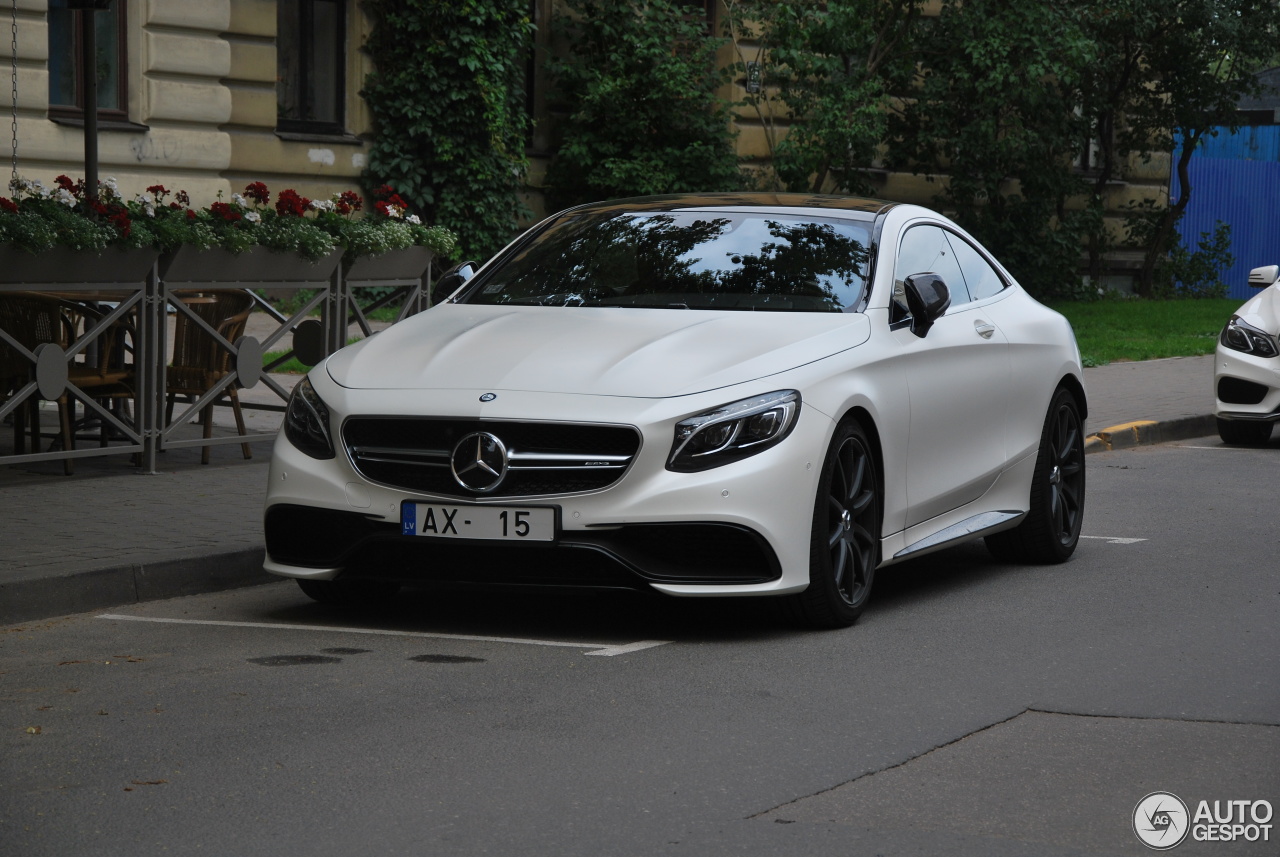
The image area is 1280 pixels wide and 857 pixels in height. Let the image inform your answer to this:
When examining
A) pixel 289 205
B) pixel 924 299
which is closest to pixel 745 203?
pixel 924 299

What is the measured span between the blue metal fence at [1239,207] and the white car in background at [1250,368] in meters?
22.7

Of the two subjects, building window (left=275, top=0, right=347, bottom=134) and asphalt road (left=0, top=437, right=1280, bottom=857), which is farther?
building window (left=275, top=0, right=347, bottom=134)

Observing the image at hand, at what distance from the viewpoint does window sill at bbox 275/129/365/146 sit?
2209 cm

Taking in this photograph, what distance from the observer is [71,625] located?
695 centimetres

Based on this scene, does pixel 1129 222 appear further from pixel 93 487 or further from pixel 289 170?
pixel 93 487

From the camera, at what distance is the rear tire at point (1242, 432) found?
14.4m

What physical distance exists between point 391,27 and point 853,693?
18.1 metres

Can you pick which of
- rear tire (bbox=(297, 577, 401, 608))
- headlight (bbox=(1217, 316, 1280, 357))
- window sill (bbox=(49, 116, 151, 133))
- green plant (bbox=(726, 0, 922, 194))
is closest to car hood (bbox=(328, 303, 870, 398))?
rear tire (bbox=(297, 577, 401, 608))

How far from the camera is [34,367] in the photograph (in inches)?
384

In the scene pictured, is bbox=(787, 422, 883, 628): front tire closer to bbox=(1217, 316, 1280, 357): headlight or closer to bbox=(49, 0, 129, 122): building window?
bbox=(1217, 316, 1280, 357): headlight

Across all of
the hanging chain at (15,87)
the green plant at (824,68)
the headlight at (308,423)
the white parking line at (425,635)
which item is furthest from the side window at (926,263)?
the green plant at (824,68)

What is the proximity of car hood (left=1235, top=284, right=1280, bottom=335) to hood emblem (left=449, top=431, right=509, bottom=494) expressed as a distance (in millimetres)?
9300

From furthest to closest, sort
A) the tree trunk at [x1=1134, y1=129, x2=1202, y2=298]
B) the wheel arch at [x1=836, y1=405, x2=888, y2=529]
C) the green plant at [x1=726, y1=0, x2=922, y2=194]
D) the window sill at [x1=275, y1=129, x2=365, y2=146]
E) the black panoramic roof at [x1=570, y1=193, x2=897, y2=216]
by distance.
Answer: the tree trunk at [x1=1134, y1=129, x2=1202, y2=298], the green plant at [x1=726, y1=0, x2=922, y2=194], the window sill at [x1=275, y1=129, x2=365, y2=146], the black panoramic roof at [x1=570, y1=193, x2=897, y2=216], the wheel arch at [x1=836, y1=405, x2=888, y2=529]

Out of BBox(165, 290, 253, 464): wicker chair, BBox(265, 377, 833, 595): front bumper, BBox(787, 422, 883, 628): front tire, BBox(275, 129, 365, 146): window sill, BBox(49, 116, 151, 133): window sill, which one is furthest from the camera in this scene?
BBox(275, 129, 365, 146): window sill
